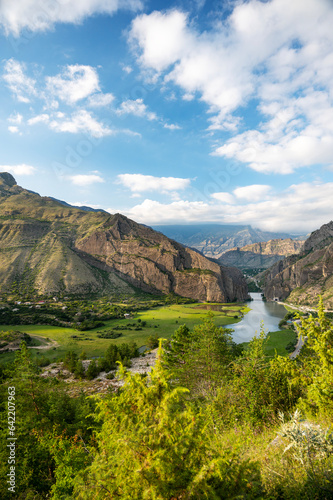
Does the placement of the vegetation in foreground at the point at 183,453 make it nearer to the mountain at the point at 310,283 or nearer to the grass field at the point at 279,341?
the grass field at the point at 279,341

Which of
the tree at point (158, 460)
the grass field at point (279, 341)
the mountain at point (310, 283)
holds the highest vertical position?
the tree at point (158, 460)

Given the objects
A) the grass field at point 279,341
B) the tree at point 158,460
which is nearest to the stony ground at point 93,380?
the grass field at point 279,341

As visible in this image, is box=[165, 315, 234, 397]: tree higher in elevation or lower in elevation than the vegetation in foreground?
lower

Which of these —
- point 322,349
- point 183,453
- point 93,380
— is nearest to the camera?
point 183,453

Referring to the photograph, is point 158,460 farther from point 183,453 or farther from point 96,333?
point 96,333

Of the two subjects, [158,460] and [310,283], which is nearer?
[158,460]

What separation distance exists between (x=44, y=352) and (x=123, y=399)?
74.0 metres

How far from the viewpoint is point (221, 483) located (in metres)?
4.31

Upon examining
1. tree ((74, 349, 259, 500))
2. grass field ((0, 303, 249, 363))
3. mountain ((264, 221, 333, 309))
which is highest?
tree ((74, 349, 259, 500))

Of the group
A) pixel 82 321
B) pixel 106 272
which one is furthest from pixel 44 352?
pixel 106 272

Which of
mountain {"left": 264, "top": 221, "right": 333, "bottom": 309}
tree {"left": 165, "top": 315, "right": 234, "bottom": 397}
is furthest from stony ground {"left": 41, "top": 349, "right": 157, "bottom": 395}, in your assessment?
mountain {"left": 264, "top": 221, "right": 333, "bottom": 309}

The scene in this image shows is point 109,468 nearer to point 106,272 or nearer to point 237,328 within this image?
point 237,328

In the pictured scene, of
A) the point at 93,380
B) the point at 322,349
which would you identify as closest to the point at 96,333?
the point at 93,380

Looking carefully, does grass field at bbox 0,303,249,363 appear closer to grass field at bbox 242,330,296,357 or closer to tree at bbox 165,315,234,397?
grass field at bbox 242,330,296,357
